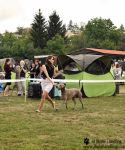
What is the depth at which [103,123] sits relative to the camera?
946cm

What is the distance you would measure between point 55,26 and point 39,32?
4.15m

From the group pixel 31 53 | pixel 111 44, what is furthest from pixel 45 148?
pixel 111 44

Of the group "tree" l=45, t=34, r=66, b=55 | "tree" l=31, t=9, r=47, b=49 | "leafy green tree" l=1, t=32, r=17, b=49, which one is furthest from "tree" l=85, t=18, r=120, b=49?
"leafy green tree" l=1, t=32, r=17, b=49

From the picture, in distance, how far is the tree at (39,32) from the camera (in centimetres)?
7288

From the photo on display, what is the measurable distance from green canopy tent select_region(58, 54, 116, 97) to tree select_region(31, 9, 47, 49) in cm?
5510

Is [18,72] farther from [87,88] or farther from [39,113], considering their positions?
[39,113]

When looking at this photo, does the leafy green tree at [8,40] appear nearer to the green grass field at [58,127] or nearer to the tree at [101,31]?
the tree at [101,31]

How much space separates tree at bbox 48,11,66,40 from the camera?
7562 centimetres

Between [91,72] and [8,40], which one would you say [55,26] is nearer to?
[8,40]

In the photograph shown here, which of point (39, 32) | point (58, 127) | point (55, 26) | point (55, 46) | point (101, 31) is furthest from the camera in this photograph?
point (101, 31)

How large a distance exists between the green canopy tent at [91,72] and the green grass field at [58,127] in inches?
160

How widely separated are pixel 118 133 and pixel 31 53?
58356mm

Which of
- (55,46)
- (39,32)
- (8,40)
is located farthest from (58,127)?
(8,40)

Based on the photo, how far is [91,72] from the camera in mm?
17188
